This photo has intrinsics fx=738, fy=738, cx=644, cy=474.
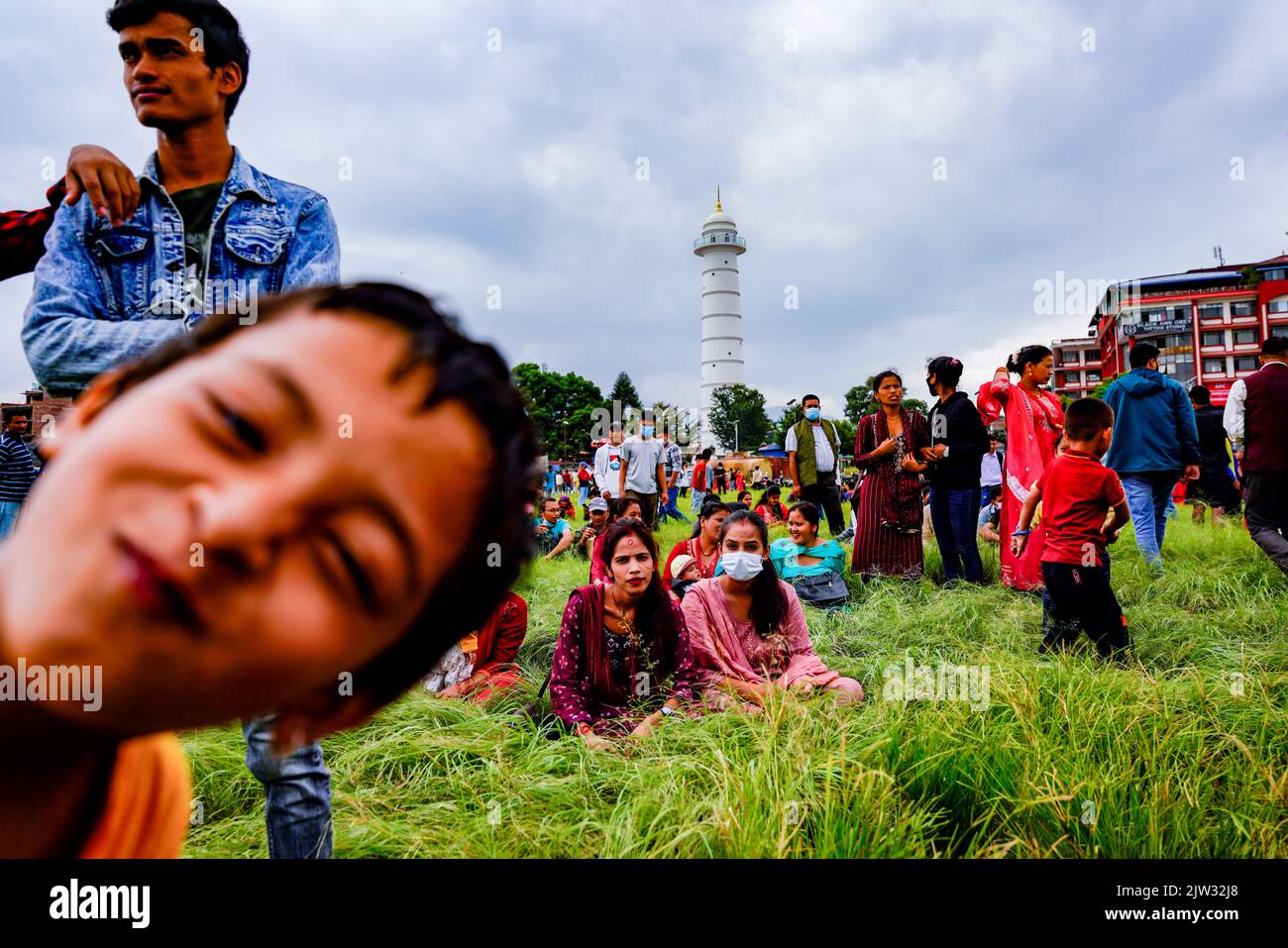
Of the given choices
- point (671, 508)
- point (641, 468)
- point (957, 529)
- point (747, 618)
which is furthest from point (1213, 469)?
point (747, 618)

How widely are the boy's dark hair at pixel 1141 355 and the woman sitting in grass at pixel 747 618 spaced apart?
136 inches

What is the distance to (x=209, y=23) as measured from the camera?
1.03 m

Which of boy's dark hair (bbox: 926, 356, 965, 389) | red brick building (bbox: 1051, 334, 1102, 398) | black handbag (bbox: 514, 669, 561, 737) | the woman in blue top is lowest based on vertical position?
black handbag (bbox: 514, 669, 561, 737)

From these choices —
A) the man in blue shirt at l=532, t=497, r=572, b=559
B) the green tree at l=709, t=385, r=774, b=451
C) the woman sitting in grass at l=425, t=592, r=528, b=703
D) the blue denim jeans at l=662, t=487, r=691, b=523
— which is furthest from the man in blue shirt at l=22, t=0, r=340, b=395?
the green tree at l=709, t=385, r=774, b=451

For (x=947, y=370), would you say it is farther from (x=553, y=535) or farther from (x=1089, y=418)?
(x=553, y=535)

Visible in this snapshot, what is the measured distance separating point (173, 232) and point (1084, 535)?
3.94 metres

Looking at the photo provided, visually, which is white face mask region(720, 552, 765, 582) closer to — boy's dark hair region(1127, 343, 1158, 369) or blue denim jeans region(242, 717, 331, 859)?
blue denim jeans region(242, 717, 331, 859)

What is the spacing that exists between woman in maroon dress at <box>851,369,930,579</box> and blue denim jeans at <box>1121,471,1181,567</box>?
1.43 meters

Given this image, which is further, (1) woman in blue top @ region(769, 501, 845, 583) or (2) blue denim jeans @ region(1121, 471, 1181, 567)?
(1) woman in blue top @ region(769, 501, 845, 583)

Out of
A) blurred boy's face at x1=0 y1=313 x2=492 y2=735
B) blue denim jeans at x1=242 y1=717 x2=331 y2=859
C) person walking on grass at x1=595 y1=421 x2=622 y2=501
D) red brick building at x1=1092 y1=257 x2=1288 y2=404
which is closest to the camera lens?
blurred boy's face at x1=0 y1=313 x2=492 y2=735

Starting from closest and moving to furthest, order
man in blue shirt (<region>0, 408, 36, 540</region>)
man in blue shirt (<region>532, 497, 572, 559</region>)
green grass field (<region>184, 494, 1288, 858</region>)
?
man in blue shirt (<region>0, 408, 36, 540</region>), green grass field (<region>184, 494, 1288, 858</region>), man in blue shirt (<region>532, 497, 572, 559</region>)

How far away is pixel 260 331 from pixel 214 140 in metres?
0.83

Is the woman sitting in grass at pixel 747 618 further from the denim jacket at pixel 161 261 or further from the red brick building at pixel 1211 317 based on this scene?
the red brick building at pixel 1211 317

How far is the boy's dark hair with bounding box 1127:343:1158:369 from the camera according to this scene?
538 centimetres
